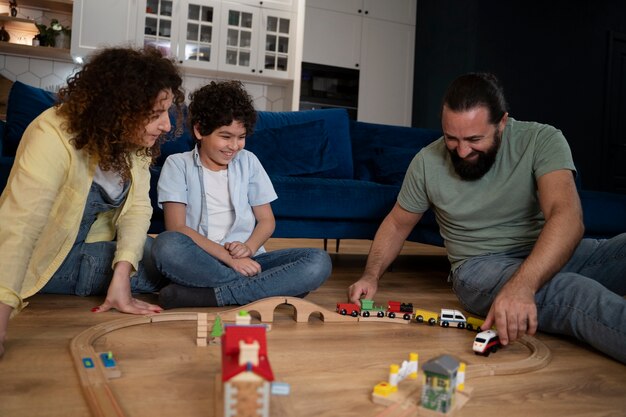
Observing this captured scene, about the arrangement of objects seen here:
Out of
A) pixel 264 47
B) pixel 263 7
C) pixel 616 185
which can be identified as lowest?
pixel 616 185

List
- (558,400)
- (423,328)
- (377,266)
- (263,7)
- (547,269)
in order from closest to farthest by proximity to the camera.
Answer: (558,400)
(547,269)
(423,328)
(377,266)
(263,7)

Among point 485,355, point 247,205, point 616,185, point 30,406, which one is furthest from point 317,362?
point 616,185

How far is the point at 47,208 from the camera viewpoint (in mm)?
1416

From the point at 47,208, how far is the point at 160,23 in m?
4.10

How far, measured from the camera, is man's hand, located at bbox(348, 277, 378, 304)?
1930 millimetres

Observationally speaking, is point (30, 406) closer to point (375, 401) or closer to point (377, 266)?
point (375, 401)

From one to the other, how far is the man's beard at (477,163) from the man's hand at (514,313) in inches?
17.2

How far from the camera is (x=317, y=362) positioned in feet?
4.65

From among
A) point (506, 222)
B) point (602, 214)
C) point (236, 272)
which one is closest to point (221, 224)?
point (236, 272)

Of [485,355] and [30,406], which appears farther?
[485,355]

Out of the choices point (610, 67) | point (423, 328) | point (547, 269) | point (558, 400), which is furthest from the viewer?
point (610, 67)

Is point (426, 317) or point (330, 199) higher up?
point (330, 199)

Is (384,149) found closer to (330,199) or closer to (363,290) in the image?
(330,199)

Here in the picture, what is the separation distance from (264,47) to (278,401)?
188 inches
